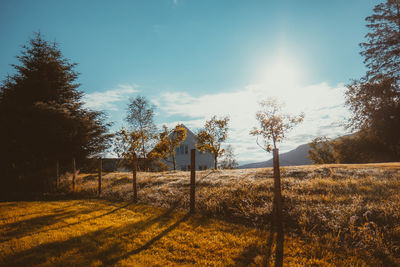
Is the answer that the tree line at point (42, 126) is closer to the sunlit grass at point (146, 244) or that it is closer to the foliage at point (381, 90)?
the sunlit grass at point (146, 244)

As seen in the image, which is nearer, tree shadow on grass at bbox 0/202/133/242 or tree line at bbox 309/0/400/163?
tree shadow on grass at bbox 0/202/133/242

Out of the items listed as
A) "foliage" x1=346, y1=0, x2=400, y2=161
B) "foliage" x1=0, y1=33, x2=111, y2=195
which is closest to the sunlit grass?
"foliage" x1=0, y1=33, x2=111, y2=195

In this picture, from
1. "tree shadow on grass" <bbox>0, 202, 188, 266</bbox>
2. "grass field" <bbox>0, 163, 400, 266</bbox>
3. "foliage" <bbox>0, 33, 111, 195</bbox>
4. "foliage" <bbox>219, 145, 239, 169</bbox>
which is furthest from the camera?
"foliage" <bbox>219, 145, 239, 169</bbox>

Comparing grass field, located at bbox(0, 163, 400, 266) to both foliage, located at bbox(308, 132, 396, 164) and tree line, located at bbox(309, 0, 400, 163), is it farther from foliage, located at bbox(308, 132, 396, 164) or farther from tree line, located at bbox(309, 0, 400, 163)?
foliage, located at bbox(308, 132, 396, 164)

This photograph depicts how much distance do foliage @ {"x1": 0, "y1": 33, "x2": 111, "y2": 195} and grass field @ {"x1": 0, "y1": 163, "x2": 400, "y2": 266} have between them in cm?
836

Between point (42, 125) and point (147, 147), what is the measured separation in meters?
16.0

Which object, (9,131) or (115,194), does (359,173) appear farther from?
(9,131)

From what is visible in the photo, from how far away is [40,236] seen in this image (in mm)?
5238

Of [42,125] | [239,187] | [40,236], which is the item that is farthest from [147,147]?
[40,236]

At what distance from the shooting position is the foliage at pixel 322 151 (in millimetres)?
49344

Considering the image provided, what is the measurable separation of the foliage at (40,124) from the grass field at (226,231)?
8364 mm

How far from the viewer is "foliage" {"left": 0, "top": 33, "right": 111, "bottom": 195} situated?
14.5 meters

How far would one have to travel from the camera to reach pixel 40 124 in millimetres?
14531

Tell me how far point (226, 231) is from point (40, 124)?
15.9 metres
